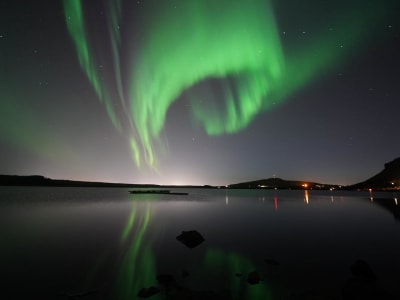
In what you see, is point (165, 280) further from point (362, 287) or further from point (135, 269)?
point (362, 287)


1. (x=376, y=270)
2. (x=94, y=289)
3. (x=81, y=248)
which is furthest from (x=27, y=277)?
(x=376, y=270)

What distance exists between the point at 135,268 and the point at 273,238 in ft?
58.5

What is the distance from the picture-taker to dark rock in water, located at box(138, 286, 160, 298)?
1284cm

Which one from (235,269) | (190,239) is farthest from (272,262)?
(190,239)

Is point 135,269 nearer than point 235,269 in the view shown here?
No

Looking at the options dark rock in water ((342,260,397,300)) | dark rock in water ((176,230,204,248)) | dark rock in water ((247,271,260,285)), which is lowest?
dark rock in water ((342,260,397,300))

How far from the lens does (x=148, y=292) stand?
514 inches

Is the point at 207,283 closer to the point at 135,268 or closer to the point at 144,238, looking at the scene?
the point at 135,268

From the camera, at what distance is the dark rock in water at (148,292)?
12836 mm

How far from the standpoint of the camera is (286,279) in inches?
615

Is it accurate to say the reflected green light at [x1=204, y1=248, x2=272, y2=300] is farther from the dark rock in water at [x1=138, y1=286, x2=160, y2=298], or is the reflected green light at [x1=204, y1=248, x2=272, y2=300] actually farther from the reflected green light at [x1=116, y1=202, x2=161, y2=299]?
the reflected green light at [x1=116, y1=202, x2=161, y2=299]

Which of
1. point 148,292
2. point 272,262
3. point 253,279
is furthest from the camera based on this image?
point 272,262

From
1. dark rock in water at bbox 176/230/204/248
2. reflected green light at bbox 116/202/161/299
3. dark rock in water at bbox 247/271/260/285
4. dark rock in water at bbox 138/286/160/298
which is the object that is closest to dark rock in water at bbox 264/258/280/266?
dark rock in water at bbox 247/271/260/285

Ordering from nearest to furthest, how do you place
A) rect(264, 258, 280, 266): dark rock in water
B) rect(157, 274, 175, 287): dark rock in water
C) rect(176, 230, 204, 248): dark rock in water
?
rect(157, 274, 175, 287): dark rock in water, rect(264, 258, 280, 266): dark rock in water, rect(176, 230, 204, 248): dark rock in water
